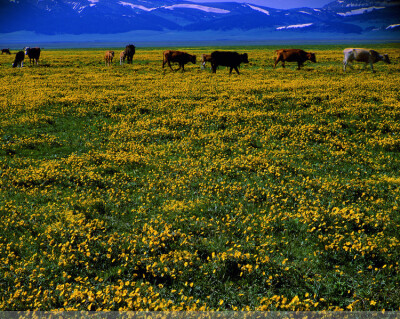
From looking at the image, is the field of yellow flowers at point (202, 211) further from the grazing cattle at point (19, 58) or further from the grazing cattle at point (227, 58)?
the grazing cattle at point (19, 58)

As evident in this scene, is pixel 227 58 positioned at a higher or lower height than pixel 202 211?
higher

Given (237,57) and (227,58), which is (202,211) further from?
(237,57)

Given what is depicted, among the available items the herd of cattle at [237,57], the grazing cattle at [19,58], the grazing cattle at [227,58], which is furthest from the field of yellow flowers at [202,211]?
the grazing cattle at [19,58]

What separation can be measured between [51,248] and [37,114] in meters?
14.8

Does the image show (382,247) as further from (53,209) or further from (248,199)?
(53,209)

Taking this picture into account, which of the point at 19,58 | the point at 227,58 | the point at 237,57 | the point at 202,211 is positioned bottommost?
the point at 202,211

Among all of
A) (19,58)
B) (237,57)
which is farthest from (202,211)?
(19,58)

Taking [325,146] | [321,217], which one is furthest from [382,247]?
[325,146]

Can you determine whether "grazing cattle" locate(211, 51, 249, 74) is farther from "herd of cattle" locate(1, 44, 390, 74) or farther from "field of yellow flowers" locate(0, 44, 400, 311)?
"field of yellow flowers" locate(0, 44, 400, 311)

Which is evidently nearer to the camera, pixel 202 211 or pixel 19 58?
pixel 202 211

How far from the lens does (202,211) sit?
333 inches

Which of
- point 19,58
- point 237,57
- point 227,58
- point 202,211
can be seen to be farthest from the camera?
point 19,58

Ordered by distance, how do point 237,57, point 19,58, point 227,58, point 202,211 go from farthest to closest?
point 19,58 < point 237,57 < point 227,58 < point 202,211

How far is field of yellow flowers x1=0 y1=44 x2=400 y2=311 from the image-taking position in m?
5.82
